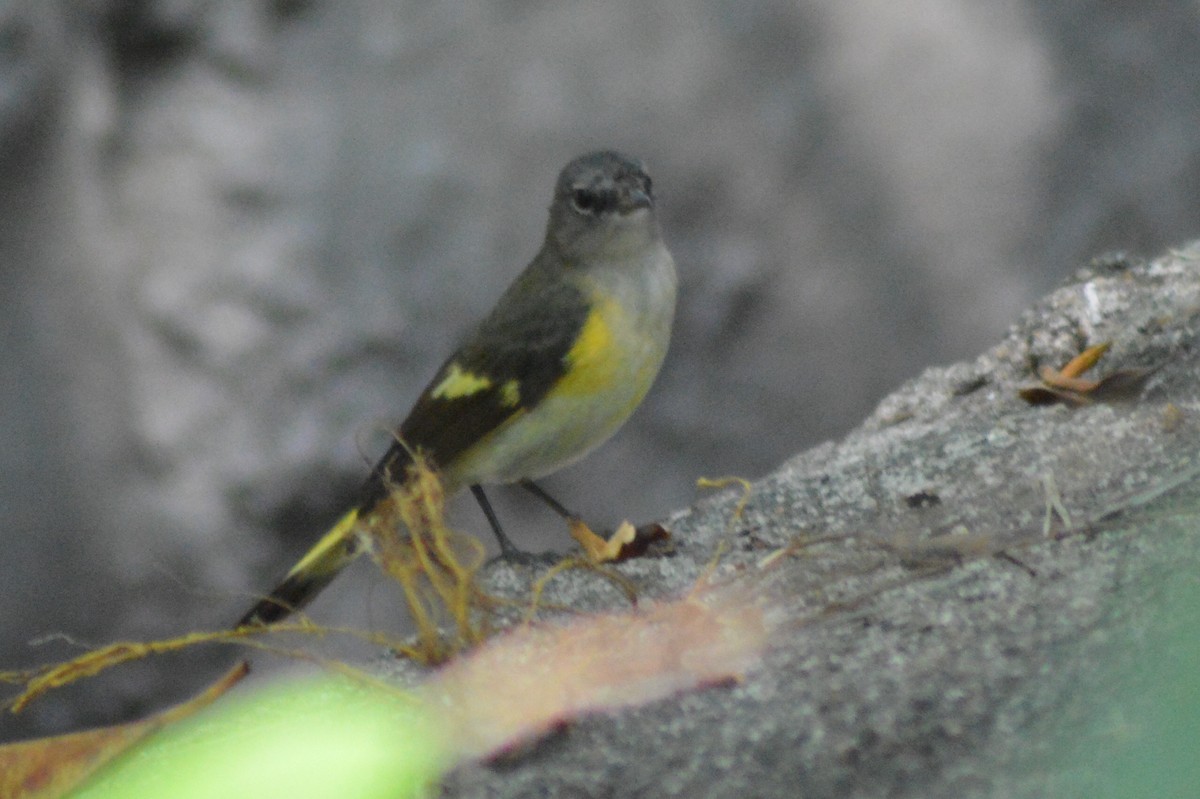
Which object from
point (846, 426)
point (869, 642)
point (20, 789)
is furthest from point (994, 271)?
point (20, 789)

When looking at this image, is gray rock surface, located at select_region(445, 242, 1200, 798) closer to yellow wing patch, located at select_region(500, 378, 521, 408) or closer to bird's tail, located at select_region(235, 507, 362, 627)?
yellow wing patch, located at select_region(500, 378, 521, 408)

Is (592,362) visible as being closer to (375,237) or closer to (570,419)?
(570,419)

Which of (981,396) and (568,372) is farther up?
(568,372)

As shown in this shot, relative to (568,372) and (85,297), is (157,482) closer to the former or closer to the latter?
(85,297)

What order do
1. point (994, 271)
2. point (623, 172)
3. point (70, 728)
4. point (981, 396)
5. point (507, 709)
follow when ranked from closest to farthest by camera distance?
1. point (507, 709)
2. point (981, 396)
3. point (623, 172)
4. point (70, 728)
5. point (994, 271)

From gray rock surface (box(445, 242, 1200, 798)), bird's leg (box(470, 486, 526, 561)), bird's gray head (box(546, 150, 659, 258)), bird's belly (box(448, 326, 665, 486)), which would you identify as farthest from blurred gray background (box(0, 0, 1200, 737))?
gray rock surface (box(445, 242, 1200, 798))

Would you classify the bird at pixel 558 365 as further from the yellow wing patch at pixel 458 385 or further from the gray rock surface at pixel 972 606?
the gray rock surface at pixel 972 606

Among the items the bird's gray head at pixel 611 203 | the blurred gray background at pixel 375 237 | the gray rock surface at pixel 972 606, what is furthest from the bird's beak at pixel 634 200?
the blurred gray background at pixel 375 237

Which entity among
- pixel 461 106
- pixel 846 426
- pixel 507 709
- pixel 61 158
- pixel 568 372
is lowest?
pixel 507 709
